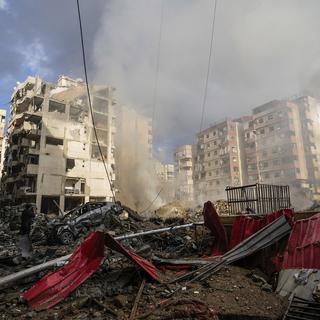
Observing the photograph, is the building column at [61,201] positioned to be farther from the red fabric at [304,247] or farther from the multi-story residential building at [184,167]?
the multi-story residential building at [184,167]

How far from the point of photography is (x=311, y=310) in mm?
4160

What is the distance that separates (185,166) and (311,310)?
257 ft

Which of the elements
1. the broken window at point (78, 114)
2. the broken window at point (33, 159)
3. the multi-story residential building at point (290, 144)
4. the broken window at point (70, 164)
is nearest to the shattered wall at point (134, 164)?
the broken window at point (78, 114)

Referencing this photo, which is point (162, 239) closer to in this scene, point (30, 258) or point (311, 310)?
point (30, 258)

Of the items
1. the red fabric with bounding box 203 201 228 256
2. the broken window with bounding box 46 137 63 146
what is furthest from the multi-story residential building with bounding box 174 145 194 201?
the red fabric with bounding box 203 201 228 256

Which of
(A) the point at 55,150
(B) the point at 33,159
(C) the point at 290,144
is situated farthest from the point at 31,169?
(C) the point at 290,144

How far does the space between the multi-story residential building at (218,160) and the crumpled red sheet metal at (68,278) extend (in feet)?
185

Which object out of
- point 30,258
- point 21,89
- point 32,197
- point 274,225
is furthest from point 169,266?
point 21,89

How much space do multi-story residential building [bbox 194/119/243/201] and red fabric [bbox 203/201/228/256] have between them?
2079 inches

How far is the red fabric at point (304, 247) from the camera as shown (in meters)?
5.02

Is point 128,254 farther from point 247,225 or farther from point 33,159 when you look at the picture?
point 33,159

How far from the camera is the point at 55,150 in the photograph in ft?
134

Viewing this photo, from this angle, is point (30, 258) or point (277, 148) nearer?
point (30, 258)

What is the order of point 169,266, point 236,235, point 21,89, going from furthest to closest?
point 21,89, point 236,235, point 169,266
